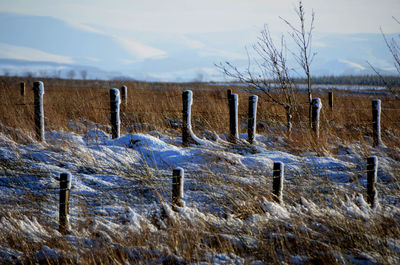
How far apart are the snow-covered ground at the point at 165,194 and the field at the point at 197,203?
16 millimetres

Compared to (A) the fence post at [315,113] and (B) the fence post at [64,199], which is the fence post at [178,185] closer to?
(B) the fence post at [64,199]

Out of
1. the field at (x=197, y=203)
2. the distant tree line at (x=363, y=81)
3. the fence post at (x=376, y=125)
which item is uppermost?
the distant tree line at (x=363, y=81)

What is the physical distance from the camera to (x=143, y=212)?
456cm

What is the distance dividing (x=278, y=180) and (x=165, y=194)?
141 centimetres

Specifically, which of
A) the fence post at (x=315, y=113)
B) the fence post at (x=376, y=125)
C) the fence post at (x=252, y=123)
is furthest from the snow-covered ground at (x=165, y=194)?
the fence post at (x=376, y=125)

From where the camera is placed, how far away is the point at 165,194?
5059 millimetres

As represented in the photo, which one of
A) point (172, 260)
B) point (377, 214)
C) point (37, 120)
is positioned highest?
point (37, 120)

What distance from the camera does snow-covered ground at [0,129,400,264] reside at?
357 cm

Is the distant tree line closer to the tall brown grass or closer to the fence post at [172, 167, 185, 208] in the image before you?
the tall brown grass

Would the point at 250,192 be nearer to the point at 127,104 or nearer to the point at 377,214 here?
the point at 377,214

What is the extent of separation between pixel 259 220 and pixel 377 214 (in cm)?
114

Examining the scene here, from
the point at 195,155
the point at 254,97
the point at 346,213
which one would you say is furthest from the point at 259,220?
the point at 254,97

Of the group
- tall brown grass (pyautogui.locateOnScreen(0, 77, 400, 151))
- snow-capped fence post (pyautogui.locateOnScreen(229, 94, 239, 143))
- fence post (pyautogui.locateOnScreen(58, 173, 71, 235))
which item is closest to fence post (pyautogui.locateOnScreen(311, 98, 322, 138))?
tall brown grass (pyautogui.locateOnScreen(0, 77, 400, 151))

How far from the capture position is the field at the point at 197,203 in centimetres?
346
